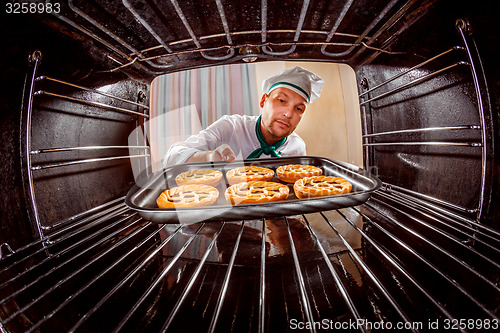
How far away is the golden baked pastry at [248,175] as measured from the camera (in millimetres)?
1346

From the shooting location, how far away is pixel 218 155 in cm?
→ 172

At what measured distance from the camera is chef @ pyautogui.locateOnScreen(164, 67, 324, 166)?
6.32 feet

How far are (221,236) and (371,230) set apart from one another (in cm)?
62

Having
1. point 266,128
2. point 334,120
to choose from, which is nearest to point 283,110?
point 266,128

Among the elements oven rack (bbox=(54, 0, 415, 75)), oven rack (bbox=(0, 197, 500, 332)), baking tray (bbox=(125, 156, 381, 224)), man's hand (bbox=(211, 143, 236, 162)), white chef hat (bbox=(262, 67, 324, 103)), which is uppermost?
white chef hat (bbox=(262, 67, 324, 103))

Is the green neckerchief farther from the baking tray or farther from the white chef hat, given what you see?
the baking tray

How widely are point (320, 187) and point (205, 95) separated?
2.81m

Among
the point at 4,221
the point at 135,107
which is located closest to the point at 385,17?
the point at 135,107

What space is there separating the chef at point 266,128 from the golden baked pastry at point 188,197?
544mm

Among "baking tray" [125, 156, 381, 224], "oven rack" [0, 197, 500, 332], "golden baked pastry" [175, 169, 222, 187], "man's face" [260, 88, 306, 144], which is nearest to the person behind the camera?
"oven rack" [0, 197, 500, 332]

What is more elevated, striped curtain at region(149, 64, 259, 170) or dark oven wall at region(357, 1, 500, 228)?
striped curtain at region(149, 64, 259, 170)

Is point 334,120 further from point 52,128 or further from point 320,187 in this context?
point 52,128

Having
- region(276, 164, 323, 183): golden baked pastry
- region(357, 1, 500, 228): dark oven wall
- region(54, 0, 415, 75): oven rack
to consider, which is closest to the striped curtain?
region(276, 164, 323, 183): golden baked pastry

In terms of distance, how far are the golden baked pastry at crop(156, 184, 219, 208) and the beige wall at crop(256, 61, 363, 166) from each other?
2.44m
